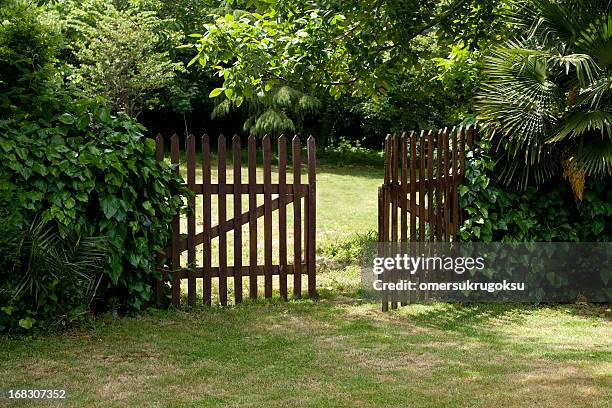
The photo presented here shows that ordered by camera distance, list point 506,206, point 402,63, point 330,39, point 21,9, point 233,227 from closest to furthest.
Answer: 1. point 21,9
2. point 233,227
3. point 506,206
4. point 330,39
5. point 402,63

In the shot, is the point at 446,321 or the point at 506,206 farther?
the point at 506,206

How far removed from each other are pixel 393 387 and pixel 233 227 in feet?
10.5

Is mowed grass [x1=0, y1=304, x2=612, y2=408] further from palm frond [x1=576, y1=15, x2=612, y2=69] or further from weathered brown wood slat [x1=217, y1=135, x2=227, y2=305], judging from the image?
palm frond [x1=576, y1=15, x2=612, y2=69]

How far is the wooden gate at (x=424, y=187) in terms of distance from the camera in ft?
25.3

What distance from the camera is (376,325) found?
281 inches

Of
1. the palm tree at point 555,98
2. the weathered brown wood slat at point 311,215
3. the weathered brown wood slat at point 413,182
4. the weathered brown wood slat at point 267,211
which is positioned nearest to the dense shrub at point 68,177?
the weathered brown wood slat at point 267,211

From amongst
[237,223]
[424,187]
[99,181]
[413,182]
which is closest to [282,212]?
[237,223]

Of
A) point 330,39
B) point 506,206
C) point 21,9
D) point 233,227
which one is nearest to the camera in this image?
point 21,9

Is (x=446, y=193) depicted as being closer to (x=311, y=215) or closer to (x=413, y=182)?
(x=413, y=182)

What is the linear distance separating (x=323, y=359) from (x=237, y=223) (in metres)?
2.39

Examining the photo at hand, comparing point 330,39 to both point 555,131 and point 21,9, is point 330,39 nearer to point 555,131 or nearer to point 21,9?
point 555,131

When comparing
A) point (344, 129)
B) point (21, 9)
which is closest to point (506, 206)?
point (21, 9)

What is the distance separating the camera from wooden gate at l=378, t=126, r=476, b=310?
7699mm

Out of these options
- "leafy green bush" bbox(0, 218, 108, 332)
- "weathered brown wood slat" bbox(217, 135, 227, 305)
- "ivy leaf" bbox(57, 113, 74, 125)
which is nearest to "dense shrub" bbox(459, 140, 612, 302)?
"weathered brown wood slat" bbox(217, 135, 227, 305)
